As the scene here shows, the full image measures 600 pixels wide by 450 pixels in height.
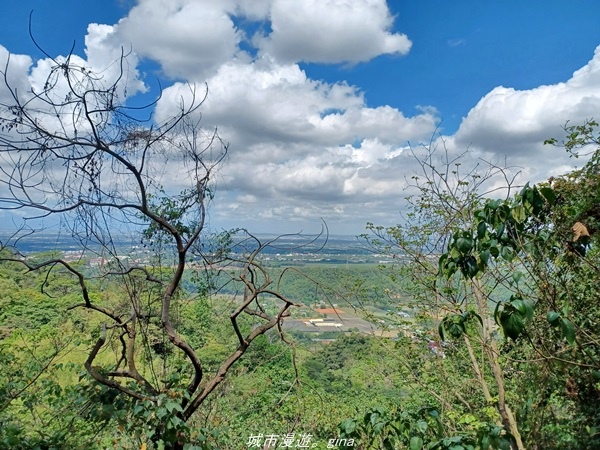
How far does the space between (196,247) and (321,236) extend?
3.08 feet

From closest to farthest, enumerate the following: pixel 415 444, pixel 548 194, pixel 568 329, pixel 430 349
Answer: pixel 568 329
pixel 548 194
pixel 415 444
pixel 430 349

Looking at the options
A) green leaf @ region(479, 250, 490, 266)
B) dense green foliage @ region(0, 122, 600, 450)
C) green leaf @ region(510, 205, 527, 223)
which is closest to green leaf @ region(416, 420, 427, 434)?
dense green foliage @ region(0, 122, 600, 450)

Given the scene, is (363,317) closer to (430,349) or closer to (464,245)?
(430,349)

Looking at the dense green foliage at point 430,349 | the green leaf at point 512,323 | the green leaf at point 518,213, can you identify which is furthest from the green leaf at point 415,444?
the green leaf at point 518,213

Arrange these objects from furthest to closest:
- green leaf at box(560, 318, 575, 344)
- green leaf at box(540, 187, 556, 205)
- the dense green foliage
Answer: the dense green foliage, green leaf at box(540, 187, 556, 205), green leaf at box(560, 318, 575, 344)

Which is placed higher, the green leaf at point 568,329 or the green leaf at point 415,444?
the green leaf at point 568,329

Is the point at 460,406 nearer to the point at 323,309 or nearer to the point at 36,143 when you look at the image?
the point at 323,309

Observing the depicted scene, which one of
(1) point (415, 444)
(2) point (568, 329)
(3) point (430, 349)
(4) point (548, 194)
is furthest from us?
(3) point (430, 349)

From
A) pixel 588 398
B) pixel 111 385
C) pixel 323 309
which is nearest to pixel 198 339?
pixel 323 309

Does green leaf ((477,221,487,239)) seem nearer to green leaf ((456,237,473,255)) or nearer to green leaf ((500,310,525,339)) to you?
green leaf ((456,237,473,255))

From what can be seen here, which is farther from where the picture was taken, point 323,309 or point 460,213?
point 460,213

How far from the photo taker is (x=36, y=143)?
212cm

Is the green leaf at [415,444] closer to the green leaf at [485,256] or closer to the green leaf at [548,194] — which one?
the green leaf at [485,256]

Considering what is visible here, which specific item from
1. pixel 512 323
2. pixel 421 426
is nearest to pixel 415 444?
pixel 421 426
